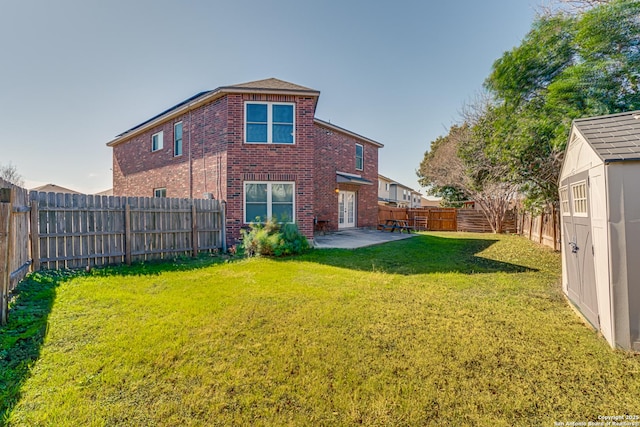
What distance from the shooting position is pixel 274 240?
952cm

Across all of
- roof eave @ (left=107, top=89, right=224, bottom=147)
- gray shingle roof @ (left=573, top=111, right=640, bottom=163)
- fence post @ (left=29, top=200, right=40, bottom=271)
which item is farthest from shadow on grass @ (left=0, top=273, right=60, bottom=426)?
roof eave @ (left=107, top=89, right=224, bottom=147)

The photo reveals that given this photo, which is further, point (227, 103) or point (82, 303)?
point (227, 103)

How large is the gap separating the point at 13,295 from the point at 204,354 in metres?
4.50

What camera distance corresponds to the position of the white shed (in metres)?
3.34

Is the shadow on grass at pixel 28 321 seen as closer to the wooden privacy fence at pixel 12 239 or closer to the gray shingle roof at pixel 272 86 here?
the wooden privacy fence at pixel 12 239

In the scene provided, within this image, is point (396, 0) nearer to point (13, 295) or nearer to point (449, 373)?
point (449, 373)

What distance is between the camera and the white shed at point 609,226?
334 centimetres

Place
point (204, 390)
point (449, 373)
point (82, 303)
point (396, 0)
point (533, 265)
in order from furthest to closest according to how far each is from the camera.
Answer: point (396, 0) < point (533, 265) < point (82, 303) < point (449, 373) < point (204, 390)

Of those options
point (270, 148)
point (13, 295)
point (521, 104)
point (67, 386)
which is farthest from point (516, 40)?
point (13, 295)

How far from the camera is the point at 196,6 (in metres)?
9.70

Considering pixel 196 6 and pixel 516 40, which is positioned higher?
pixel 196 6

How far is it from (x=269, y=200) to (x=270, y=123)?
303cm

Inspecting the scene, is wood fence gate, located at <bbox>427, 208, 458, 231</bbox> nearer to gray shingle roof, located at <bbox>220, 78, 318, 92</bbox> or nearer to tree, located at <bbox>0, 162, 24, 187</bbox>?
gray shingle roof, located at <bbox>220, 78, 318, 92</bbox>

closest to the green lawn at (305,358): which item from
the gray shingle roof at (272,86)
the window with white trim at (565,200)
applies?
the window with white trim at (565,200)
